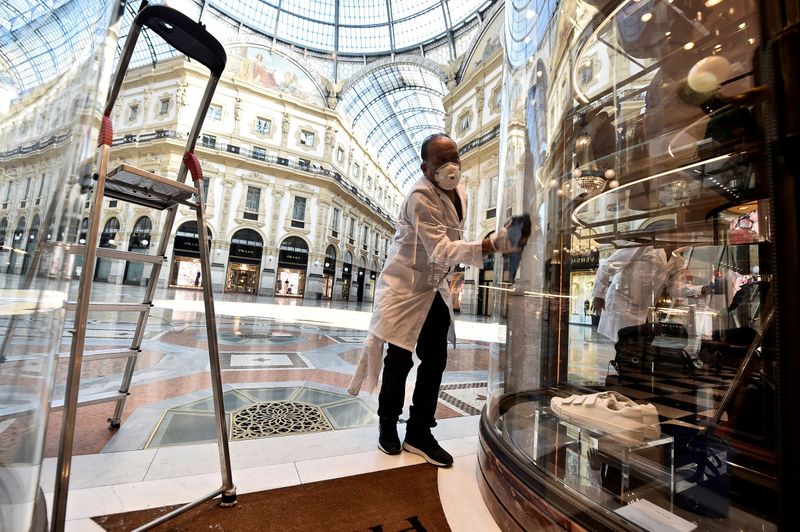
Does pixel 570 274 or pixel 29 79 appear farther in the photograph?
pixel 570 274

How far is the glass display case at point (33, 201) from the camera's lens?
0.47m

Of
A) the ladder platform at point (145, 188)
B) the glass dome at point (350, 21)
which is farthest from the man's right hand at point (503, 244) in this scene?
the glass dome at point (350, 21)

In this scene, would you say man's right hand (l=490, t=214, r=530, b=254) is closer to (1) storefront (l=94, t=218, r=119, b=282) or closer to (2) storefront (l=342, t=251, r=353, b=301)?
(1) storefront (l=94, t=218, r=119, b=282)

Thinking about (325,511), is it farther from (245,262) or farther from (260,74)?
(260,74)

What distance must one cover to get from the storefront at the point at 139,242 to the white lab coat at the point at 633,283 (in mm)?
22982

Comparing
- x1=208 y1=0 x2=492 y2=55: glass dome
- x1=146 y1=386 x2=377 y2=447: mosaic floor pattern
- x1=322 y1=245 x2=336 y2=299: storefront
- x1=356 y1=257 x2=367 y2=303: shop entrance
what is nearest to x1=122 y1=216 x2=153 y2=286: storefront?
x1=322 y1=245 x2=336 y2=299: storefront

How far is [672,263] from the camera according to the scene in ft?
4.23

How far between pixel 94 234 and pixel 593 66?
1.83 m

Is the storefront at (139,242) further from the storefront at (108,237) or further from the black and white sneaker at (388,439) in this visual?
the black and white sneaker at (388,439)

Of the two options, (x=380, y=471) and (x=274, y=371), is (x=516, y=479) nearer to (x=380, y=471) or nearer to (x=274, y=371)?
(x=380, y=471)

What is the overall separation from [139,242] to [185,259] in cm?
244

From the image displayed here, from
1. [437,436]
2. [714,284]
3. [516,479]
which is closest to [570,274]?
[714,284]

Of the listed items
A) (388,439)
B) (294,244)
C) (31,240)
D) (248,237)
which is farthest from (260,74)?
(31,240)

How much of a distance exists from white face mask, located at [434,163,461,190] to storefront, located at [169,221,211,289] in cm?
2160
